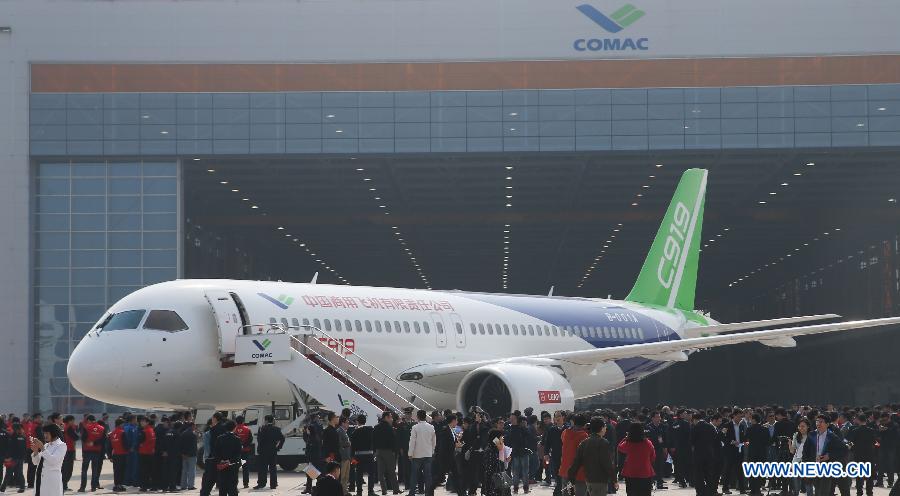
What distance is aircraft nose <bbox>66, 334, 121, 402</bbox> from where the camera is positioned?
24781 mm

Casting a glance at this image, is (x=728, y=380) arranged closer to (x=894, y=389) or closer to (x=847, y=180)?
(x=894, y=389)

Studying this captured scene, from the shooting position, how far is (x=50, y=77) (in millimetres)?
43812

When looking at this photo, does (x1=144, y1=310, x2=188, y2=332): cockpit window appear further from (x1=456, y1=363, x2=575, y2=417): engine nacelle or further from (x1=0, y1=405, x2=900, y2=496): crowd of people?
(x1=456, y1=363, x2=575, y2=417): engine nacelle

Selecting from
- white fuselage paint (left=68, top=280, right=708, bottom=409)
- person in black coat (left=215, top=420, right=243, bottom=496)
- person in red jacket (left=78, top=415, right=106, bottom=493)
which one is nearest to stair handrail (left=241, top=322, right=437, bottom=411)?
white fuselage paint (left=68, top=280, right=708, bottom=409)

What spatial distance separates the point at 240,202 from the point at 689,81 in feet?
67.5

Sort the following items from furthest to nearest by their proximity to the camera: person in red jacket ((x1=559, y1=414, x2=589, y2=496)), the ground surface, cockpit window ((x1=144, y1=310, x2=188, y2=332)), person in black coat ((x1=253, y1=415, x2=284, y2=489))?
cockpit window ((x1=144, y1=310, x2=188, y2=332)) < person in black coat ((x1=253, y1=415, x2=284, y2=489)) < the ground surface < person in red jacket ((x1=559, y1=414, x2=589, y2=496))

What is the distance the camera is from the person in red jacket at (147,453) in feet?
77.9

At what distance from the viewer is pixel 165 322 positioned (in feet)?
84.1

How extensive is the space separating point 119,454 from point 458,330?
1046cm

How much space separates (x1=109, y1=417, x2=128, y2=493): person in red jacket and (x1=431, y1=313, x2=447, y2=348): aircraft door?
9151 mm

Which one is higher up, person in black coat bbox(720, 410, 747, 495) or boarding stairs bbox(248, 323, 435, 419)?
boarding stairs bbox(248, 323, 435, 419)

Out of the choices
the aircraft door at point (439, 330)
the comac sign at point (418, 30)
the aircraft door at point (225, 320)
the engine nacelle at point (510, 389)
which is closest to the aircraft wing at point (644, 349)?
the engine nacelle at point (510, 389)

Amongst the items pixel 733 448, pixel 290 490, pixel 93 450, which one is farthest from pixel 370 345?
pixel 733 448

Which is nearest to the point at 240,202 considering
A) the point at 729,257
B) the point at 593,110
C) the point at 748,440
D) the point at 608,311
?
the point at 593,110
